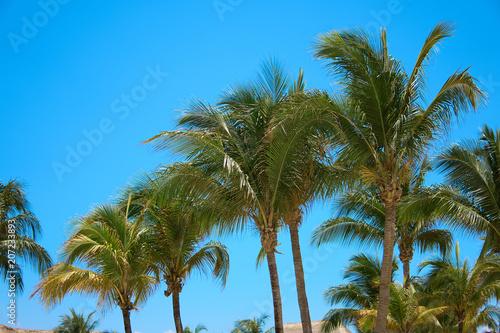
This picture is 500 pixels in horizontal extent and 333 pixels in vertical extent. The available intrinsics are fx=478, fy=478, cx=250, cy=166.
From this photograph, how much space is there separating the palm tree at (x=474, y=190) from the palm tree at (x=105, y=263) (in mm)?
8219

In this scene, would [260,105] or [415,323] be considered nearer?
[260,105]

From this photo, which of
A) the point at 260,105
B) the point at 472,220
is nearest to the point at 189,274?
the point at 260,105

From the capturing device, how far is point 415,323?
1627cm

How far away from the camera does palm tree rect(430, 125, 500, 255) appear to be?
12695mm

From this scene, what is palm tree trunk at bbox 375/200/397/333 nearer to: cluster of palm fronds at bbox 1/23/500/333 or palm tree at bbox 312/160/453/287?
cluster of palm fronds at bbox 1/23/500/333

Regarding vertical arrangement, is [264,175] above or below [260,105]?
below

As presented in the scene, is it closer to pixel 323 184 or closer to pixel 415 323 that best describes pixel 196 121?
pixel 323 184

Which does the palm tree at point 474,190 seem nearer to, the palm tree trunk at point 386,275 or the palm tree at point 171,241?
the palm tree trunk at point 386,275

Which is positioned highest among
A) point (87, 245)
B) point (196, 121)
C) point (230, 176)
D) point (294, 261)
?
point (196, 121)

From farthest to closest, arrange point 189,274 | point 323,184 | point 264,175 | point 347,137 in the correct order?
1. point 189,274
2. point 323,184
3. point 264,175
4. point 347,137

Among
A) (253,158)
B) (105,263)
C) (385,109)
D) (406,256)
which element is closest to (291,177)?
(253,158)

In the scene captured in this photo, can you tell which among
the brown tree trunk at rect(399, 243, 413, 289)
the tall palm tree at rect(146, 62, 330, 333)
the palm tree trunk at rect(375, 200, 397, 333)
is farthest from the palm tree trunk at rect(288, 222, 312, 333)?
the brown tree trunk at rect(399, 243, 413, 289)

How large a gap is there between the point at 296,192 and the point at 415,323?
7.78 meters

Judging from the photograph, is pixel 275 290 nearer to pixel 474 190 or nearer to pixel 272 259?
pixel 272 259
